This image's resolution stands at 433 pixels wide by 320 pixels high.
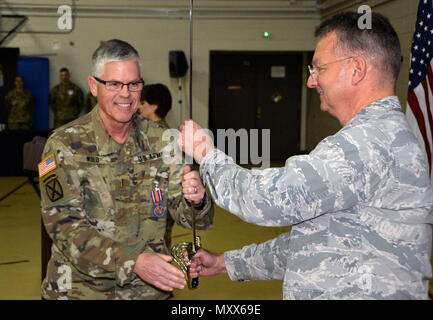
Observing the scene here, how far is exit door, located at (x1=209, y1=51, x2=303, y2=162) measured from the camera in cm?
1148

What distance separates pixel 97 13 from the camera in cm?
1029

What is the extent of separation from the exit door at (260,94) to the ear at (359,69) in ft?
33.0

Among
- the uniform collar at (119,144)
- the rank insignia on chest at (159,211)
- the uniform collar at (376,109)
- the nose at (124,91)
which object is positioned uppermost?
the nose at (124,91)

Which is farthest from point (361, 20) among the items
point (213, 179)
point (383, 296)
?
point (383, 296)

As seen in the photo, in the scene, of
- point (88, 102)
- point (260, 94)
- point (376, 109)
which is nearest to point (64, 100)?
point (88, 102)

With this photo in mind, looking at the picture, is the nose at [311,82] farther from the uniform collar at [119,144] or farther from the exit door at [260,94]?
the exit door at [260,94]

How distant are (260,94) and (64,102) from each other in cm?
459

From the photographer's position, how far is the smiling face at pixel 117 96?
1.78 m

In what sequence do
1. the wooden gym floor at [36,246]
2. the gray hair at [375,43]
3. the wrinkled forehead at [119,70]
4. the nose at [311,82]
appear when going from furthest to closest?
1. the wooden gym floor at [36,246]
2. the wrinkled forehead at [119,70]
3. the nose at [311,82]
4. the gray hair at [375,43]

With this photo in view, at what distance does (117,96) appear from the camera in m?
1.80

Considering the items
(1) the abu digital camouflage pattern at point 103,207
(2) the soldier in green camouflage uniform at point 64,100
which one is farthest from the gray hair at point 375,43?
(2) the soldier in green camouflage uniform at point 64,100

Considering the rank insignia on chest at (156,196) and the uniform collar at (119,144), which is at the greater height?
the uniform collar at (119,144)

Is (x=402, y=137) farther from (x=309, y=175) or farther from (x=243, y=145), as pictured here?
(x=243, y=145)

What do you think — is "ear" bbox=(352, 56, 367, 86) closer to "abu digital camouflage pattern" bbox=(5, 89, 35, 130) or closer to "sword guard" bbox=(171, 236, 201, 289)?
"sword guard" bbox=(171, 236, 201, 289)
